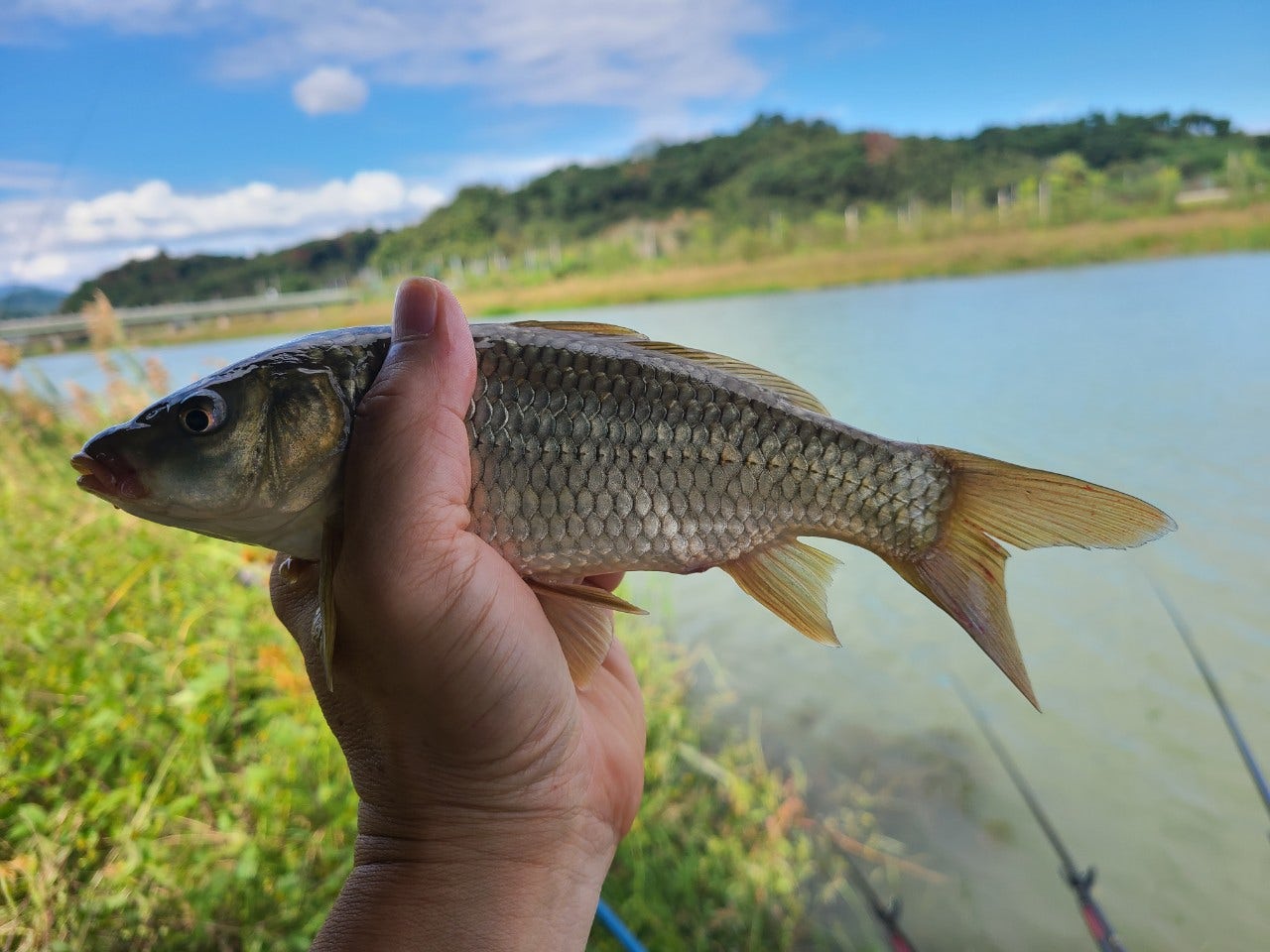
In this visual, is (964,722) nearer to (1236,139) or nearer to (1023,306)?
(1023,306)

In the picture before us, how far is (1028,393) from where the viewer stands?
6.77m

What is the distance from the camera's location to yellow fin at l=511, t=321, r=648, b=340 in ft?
4.02

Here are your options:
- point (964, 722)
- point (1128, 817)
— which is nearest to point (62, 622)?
point (964, 722)

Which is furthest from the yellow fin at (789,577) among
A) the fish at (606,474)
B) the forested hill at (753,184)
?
the forested hill at (753,184)

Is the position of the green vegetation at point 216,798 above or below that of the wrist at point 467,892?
below

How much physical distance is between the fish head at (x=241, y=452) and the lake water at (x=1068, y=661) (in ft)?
4.91

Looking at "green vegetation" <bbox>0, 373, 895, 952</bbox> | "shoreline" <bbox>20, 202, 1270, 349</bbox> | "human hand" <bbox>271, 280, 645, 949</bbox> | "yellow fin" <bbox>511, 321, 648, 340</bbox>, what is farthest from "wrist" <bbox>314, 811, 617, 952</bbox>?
"shoreline" <bbox>20, 202, 1270, 349</bbox>

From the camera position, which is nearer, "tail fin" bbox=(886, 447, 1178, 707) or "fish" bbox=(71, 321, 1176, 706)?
"tail fin" bbox=(886, 447, 1178, 707)

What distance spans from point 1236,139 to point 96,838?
13439 mm

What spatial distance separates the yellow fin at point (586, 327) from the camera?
4.02 feet

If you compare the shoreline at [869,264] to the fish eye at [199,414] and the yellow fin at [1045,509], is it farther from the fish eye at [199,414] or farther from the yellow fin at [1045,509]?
the yellow fin at [1045,509]

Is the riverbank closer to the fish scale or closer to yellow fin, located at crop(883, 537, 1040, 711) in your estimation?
the fish scale

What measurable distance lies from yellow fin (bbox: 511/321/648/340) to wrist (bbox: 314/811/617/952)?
71 cm

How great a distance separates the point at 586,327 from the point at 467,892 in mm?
807
